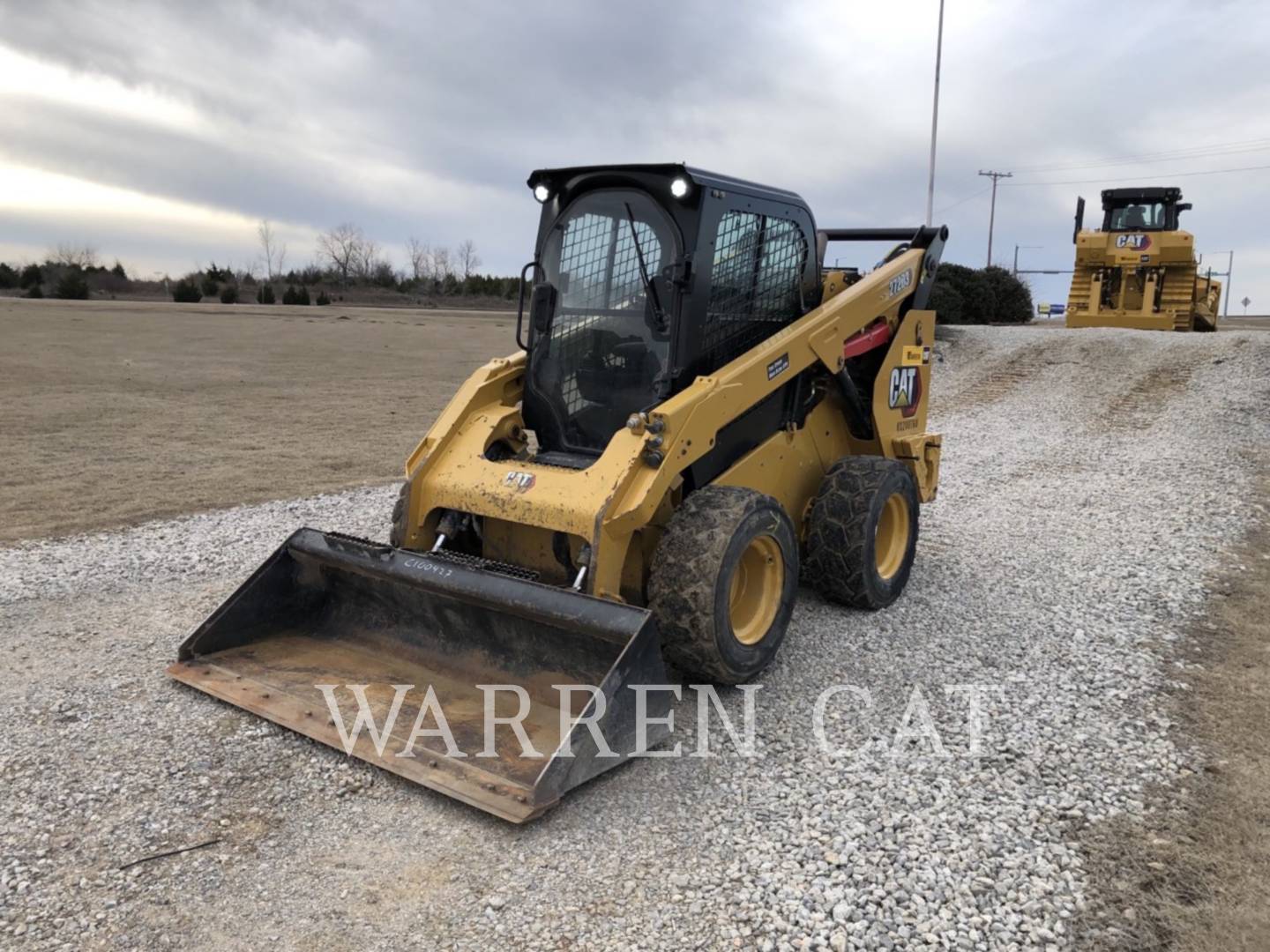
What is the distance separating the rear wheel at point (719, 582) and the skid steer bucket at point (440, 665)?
37cm

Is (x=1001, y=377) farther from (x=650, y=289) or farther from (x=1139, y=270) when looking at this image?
(x=650, y=289)

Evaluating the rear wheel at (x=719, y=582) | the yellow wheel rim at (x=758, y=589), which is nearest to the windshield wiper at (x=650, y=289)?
the rear wheel at (x=719, y=582)

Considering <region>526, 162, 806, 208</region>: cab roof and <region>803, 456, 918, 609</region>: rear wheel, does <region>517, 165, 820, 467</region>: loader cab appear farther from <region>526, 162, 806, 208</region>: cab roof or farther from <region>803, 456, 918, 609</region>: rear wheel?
<region>803, 456, 918, 609</region>: rear wheel

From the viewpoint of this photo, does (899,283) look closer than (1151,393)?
Yes

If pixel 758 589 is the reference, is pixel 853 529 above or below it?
above

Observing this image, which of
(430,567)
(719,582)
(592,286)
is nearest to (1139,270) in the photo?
(592,286)

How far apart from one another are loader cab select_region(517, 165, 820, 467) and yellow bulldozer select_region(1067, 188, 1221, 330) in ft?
55.4

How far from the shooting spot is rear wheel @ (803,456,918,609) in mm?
5578

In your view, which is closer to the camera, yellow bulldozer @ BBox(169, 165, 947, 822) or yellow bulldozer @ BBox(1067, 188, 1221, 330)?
yellow bulldozer @ BBox(169, 165, 947, 822)

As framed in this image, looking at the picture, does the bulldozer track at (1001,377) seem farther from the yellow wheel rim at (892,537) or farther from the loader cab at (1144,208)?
the yellow wheel rim at (892,537)

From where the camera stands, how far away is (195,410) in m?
14.2

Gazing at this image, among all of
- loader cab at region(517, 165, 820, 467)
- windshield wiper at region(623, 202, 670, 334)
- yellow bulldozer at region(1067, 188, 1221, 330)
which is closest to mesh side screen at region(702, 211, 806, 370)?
loader cab at region(517, 165, 820, 467)

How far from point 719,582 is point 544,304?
194 cm

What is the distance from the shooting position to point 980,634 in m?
5.67
